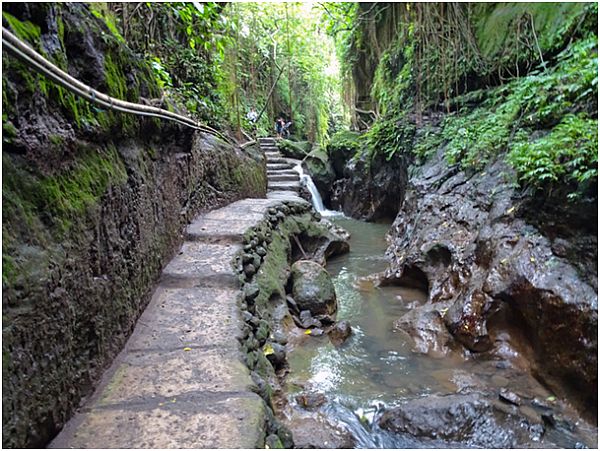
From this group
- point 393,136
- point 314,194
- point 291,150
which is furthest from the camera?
point 291,150

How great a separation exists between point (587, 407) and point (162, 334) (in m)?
3.19

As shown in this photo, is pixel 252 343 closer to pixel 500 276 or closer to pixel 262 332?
pixel 262 332

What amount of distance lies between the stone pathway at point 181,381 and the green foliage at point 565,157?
3102 millimetres

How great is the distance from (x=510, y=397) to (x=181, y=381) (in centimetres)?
259

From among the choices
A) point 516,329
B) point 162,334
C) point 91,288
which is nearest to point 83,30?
point 91,288

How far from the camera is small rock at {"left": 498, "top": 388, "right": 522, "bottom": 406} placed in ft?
10.1

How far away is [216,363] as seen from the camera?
2.38 m

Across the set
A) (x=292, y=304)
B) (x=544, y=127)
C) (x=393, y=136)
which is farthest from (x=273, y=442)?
(x=393, y=136)

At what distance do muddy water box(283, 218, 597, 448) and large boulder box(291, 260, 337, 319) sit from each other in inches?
12.3

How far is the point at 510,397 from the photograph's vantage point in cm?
310

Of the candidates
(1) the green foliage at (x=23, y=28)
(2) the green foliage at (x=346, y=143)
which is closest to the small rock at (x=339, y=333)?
(1) the green foliage at (x=23, y=28)

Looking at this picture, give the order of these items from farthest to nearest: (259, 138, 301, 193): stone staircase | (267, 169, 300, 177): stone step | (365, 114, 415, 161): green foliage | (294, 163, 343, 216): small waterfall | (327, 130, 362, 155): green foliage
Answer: (327, 130, 362, 155): green foliage
(294, 163, 343, 216): small waterfall
(267, 169, 300, 177): stone step
(259, 138, 301, 193): stone staircase
(365, 114, 415, 161): green foliage

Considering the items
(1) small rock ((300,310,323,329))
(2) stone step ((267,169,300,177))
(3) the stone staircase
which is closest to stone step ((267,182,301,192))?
(3) the stone staircase

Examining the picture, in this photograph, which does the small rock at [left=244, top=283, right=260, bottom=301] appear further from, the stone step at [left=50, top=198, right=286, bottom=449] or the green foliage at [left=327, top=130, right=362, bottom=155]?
the green foliage at [left=327, top=130, right=362, bottom=155]
